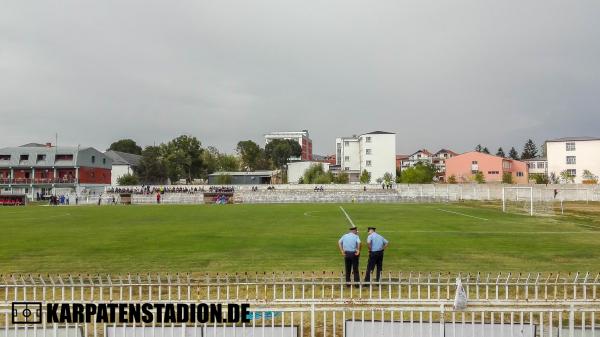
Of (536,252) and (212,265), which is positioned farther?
(536,252)

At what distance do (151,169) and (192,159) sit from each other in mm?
12552

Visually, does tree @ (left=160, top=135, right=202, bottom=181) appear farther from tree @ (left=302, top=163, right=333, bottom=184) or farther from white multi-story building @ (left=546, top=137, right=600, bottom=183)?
white multi-story building @ (left=546, top=137, right=600, bottom=183)

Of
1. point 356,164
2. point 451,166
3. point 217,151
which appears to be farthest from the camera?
point 217,151

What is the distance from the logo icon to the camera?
335 inches

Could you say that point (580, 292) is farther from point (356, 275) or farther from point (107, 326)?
point (107, 326)

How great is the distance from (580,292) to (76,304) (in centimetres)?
1277

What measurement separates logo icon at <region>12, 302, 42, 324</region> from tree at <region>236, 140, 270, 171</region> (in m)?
153

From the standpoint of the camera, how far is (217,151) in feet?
519

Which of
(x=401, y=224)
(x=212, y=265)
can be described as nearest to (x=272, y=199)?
(x=401, y=224)

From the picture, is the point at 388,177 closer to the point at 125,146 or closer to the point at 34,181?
the point at 34,181

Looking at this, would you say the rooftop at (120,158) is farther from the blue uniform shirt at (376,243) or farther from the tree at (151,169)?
the blue uniform shirt at (376,243)

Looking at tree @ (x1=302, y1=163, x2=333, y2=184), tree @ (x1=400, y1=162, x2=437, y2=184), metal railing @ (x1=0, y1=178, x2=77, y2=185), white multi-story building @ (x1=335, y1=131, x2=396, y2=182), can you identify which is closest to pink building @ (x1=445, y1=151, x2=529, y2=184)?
tree @ (x1=400, y1=162, x2=437, y2=184)

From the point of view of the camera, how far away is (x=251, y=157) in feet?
530

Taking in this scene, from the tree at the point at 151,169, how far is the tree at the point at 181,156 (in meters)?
1.63
